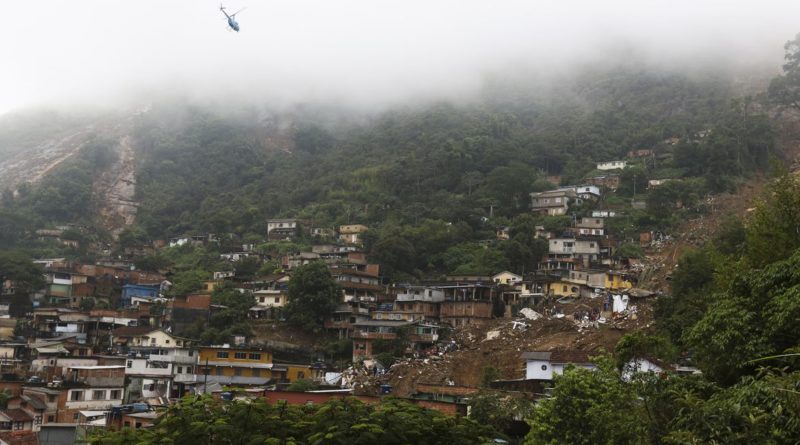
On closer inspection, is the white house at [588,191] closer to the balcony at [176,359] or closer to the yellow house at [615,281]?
the yellow house at [615,281]

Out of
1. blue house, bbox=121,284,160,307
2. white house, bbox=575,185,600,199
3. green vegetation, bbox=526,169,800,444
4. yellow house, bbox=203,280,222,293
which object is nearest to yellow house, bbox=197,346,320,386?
yellow house, bbox=203,280,222,293

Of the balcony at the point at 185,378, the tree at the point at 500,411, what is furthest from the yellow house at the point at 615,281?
the balcony at the point at 185,378

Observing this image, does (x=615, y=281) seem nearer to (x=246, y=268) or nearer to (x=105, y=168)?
(x=246, y=268)

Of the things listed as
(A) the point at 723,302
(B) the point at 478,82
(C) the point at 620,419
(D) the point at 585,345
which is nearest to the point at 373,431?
(C) the point at 620,419

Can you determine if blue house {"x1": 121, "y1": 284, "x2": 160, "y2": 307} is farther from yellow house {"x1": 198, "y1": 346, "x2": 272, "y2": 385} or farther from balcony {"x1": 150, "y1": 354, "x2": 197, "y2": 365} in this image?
yellow house {"x1": 198, "y1": 346, "x2": 272, "y2": 385}

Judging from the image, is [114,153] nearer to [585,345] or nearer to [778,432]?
[585,345]

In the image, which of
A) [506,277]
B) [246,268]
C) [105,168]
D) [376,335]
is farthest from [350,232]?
[105,168]
